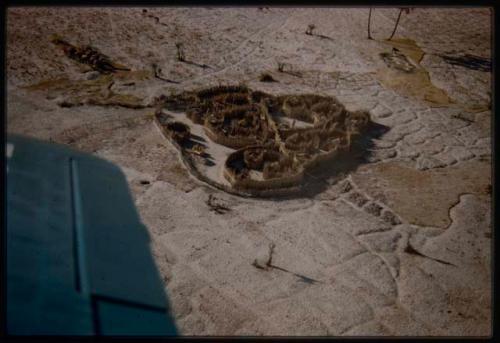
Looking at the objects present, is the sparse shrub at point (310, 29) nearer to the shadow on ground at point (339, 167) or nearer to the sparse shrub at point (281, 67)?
the sparse shrub at point (281, 67)

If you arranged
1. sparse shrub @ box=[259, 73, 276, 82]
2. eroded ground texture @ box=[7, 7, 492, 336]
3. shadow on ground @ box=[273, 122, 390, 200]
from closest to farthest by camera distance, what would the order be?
eroded ground texture @ box=[7, 7, 492, 336], shadow on ground @ box=[273, 122, 390, 200], sparse shrub @ box=[259, 73, 276, 82]

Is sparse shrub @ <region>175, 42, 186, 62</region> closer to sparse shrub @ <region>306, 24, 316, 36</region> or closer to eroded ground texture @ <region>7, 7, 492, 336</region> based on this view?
eroded ground texture @ <region>7, 7, 492, 336</region>

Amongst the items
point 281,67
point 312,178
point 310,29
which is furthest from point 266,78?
point 312,178

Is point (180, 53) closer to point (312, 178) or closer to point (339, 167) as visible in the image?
point (339, 167)

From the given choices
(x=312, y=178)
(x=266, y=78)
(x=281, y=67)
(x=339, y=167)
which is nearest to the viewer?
(x=312, y=178)

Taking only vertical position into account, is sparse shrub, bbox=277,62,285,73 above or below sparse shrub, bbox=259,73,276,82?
above

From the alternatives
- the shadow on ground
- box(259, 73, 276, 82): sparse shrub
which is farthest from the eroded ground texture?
box(259, 73, 276, 82): sparse shrub

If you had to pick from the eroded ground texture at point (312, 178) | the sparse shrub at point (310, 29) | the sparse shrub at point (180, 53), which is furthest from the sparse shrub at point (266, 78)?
the sparse shrub at point (310, 29)

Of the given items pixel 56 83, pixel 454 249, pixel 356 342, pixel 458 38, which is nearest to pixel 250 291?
pixel 356 342
